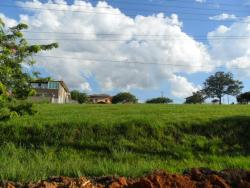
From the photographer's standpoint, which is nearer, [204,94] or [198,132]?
[198,132]

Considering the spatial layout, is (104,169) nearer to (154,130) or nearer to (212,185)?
(212,185)

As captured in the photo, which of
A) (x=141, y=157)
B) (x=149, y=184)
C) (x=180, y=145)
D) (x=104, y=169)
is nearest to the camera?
(x=149, y=184)

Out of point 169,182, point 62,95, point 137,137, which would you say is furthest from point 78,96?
point 169,182

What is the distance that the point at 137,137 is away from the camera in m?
15.8

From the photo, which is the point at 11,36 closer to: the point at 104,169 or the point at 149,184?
the point at 104,169

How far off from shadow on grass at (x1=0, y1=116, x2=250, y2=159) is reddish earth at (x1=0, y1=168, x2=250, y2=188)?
780cm

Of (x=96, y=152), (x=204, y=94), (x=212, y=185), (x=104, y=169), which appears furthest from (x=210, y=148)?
(x=204, y=94)

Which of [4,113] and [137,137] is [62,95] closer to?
[137,137]

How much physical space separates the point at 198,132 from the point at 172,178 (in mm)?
11423

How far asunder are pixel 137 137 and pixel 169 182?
34.2 ft

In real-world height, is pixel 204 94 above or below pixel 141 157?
above

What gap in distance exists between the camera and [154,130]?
53.7ft

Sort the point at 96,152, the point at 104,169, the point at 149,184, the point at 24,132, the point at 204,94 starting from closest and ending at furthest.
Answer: the point at 149,184 < the point at 104,169 < the point at 96,152 < the point at 24,132 < the point at 204,94

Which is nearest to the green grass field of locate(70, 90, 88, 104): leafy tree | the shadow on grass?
the shadow on grass
